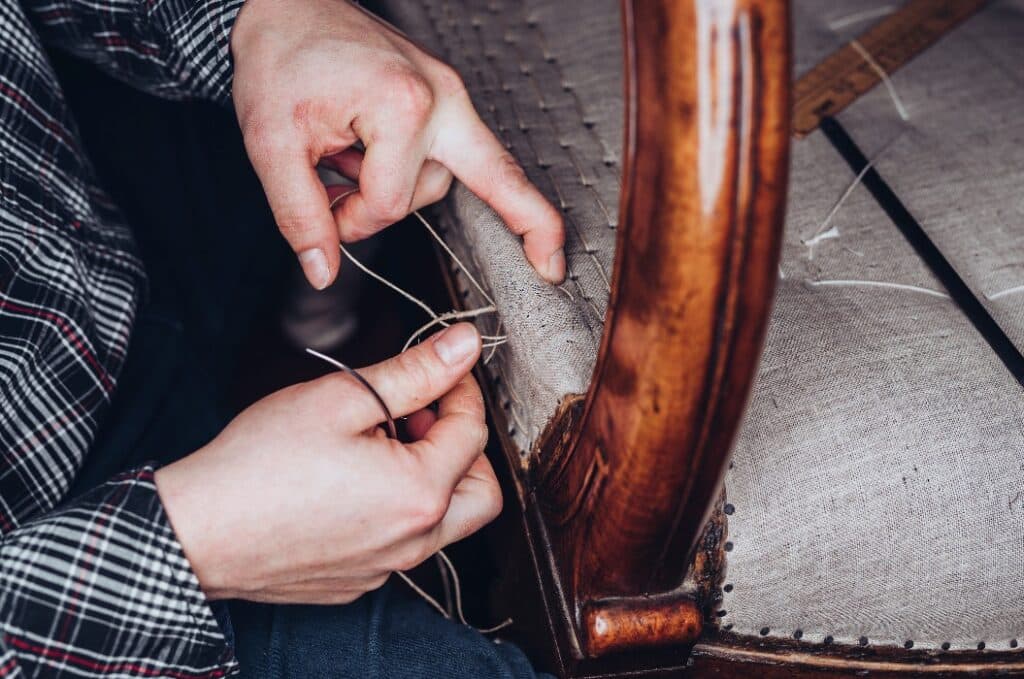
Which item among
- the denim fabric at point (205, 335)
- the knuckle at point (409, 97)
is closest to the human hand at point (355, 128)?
the knuckle at point (409, 97)

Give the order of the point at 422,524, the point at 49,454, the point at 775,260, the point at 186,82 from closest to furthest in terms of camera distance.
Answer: the point at 775,260, the point at 422,524, the point at 49,454, the point at 186,82

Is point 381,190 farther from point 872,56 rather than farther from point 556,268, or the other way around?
point 872,56

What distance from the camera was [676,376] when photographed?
35 centimetres

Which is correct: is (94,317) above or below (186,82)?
below

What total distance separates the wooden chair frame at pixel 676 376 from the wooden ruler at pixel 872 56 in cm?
38

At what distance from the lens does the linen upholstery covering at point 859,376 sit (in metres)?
0.49

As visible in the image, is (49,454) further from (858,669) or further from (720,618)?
(858,669)

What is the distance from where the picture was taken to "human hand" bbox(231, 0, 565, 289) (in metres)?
0.54

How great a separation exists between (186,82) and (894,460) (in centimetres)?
61

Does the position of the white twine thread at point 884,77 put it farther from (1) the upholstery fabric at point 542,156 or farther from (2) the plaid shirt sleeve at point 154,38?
(2) the plaid shirt sleeve at point 154,38

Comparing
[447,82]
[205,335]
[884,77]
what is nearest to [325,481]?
[447,82]

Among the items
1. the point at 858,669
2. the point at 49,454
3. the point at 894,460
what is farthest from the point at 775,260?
the point at 49,454

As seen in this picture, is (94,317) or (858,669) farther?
(94,317)

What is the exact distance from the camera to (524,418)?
0.56 meters
